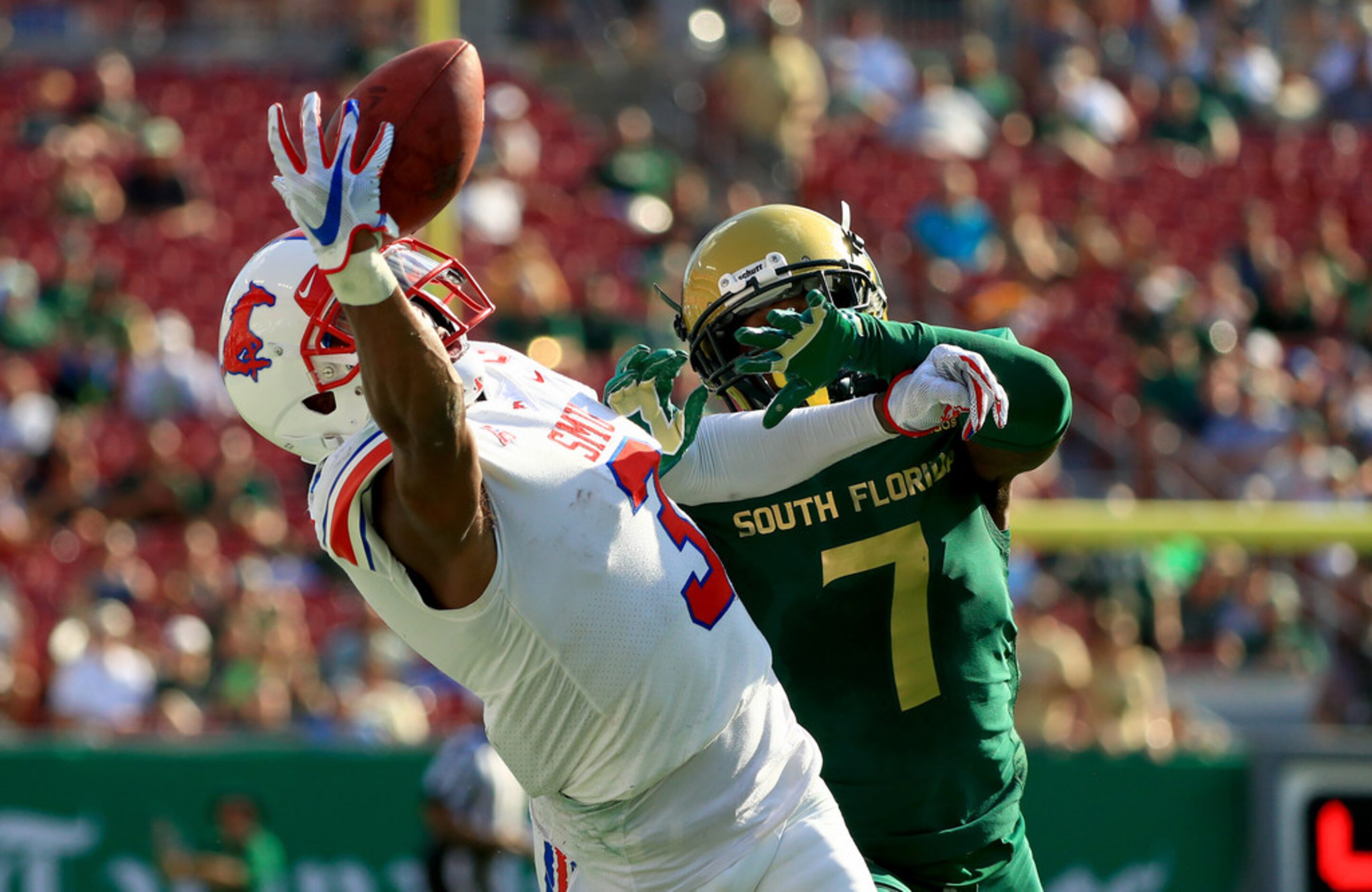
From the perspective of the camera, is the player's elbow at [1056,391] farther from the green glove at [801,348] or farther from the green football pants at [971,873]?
the green football pants at [971,873]

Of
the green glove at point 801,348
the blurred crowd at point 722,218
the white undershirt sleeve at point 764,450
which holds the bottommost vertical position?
the blurred crowd at point 722,218

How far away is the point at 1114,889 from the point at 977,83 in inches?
301

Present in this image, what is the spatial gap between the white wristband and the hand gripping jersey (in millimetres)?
214

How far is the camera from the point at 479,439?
258cm

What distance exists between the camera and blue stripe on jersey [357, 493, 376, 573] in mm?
2439

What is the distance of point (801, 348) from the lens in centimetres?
275

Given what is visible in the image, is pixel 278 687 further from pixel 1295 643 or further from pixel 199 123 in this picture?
pixel 199 123

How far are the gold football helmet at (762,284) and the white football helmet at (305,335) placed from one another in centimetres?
52

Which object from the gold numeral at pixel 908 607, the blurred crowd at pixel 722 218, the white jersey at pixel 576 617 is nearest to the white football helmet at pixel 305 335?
the white jersey at pixel 576 617

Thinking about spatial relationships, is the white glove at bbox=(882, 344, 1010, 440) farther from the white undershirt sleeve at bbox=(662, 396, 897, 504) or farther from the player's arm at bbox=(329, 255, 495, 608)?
the player's arm at bbox=(329, 255, 495, 608)

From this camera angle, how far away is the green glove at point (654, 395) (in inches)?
120

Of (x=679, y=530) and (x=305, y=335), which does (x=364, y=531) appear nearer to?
(x=305, y=335)

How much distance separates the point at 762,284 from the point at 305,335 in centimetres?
79

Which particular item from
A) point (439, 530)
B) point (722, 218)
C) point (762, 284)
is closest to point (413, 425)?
point (439, 530)
